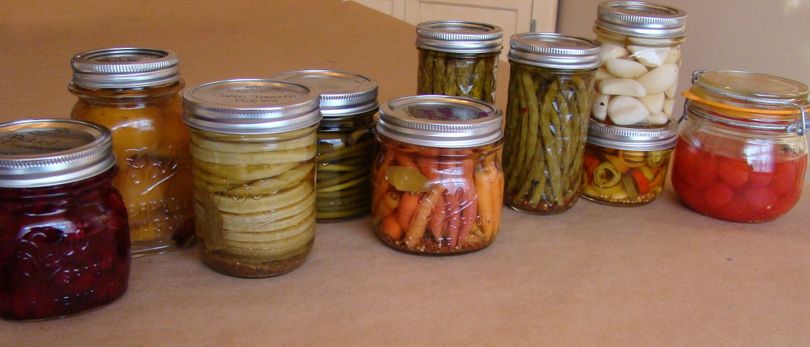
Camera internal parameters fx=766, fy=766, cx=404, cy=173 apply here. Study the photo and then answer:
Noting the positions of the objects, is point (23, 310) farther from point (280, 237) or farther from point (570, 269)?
point (570, 269)

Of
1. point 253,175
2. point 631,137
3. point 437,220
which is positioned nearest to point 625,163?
point 631,137

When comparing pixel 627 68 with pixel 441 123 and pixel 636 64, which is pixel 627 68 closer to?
pixel 636 64

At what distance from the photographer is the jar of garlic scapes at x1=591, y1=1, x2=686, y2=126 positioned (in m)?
0.84

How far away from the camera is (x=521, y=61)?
2.63ft

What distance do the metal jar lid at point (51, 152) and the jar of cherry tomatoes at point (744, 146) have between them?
62 centimetres

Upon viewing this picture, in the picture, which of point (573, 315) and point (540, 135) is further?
point (540, 135)

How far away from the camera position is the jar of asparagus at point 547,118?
0.79m

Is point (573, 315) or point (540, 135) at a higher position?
point (540, 135)

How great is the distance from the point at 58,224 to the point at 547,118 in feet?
1.59

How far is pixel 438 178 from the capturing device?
0.71 meters

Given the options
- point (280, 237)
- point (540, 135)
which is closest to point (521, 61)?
point (540, 135)

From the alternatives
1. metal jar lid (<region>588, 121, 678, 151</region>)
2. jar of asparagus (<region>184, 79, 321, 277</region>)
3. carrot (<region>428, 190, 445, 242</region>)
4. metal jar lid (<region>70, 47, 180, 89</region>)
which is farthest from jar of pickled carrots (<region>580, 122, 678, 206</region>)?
metal jar lid (<region>70, 47, 180, 89</region>)

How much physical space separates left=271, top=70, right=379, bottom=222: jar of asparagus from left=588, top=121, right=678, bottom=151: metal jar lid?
0.86ft

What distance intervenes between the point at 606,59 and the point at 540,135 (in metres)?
0.12
